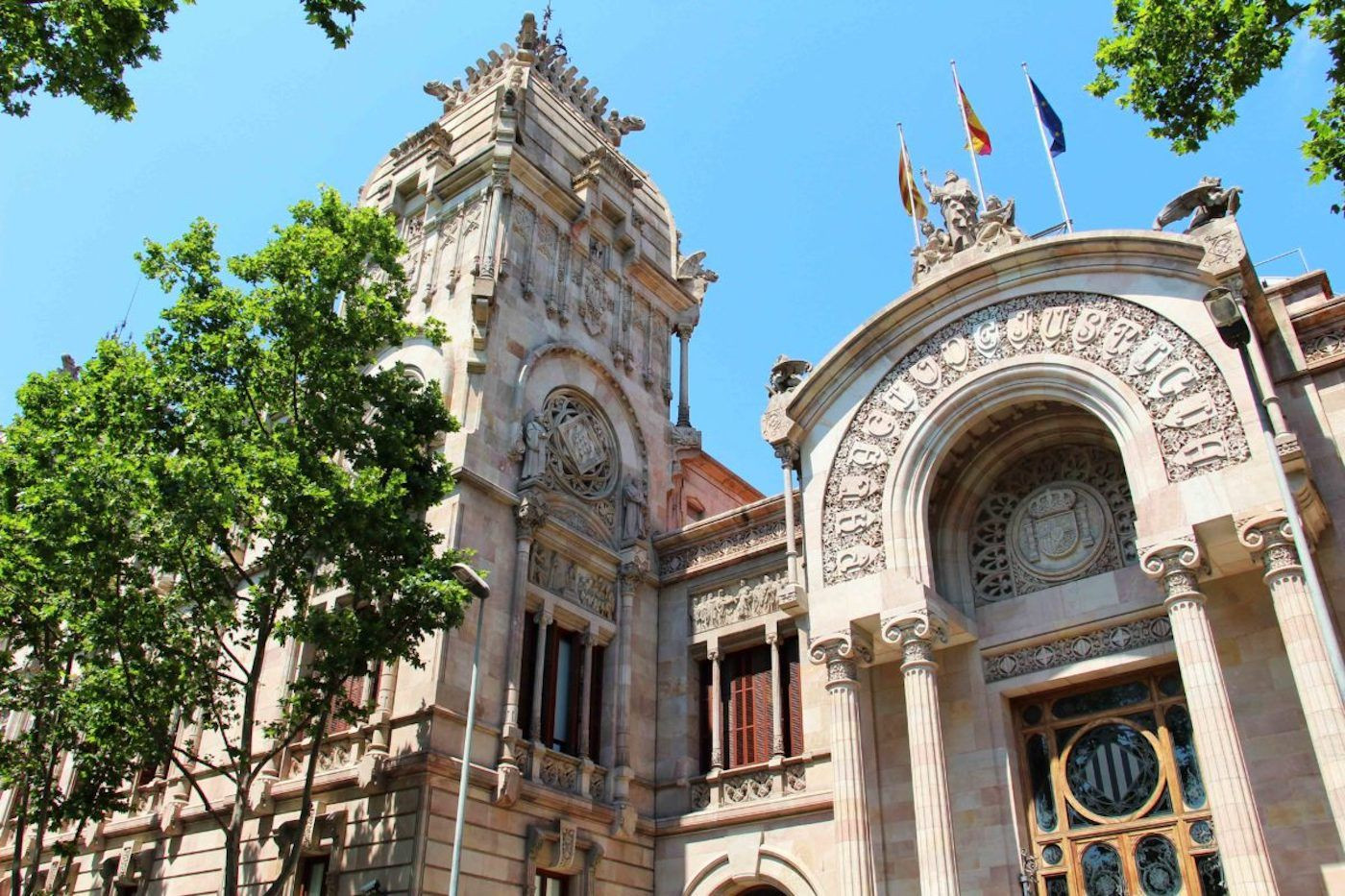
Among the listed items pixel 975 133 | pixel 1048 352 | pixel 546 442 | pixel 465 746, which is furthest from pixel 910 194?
pixel 465 746

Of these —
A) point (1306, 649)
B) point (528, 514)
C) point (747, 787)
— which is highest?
point (528, 514)

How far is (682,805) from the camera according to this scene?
2091 cm

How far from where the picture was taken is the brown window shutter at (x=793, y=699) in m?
20.6

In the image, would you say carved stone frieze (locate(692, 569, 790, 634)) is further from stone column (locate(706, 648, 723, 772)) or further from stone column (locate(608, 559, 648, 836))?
stone column (locate(608, 559, 648, 836))

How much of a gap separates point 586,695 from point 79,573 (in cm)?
949

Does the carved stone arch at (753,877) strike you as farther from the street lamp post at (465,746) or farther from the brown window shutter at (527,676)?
the street lamp post at (465,746)

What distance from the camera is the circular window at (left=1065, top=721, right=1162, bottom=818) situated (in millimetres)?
16672

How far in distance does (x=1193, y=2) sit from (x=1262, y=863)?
33.8 feet

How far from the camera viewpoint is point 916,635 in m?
17.3

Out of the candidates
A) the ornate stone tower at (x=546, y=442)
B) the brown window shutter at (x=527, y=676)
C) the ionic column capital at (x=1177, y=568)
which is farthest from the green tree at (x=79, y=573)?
the ionic column capital at (x=1177, y=568)

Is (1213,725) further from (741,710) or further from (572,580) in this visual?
(572,580)

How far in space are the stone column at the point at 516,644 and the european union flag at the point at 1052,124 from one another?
42.7ft

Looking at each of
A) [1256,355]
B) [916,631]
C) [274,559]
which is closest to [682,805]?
[916,631]

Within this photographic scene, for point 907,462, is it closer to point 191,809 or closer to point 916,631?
point 916,631
